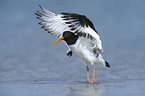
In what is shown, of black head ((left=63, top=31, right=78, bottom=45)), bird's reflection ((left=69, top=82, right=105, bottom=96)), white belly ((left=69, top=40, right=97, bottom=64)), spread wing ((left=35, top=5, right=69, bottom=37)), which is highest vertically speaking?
spread wing ((left=35, top=5, right=69, bottom=37))

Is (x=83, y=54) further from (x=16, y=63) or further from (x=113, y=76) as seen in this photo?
(x=16, y=63)

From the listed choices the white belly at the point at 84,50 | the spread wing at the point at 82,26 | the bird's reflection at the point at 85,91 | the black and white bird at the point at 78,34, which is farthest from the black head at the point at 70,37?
the bird's reflection at the point at 85,91

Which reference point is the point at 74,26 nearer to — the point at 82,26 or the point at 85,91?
the point at 82,26

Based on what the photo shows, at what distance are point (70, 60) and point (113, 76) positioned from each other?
402 cm

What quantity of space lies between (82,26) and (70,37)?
923 millimetres

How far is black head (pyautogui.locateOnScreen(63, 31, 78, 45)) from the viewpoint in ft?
29.6

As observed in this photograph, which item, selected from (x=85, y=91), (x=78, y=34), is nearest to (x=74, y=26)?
(x=78, y=34)

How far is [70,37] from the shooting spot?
29.8 ft

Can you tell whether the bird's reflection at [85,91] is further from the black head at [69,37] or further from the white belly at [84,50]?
the black head at [69,37]

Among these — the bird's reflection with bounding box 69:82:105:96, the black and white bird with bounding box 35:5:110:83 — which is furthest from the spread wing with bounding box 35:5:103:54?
the bird's reflection with bounding box 69:82:105:96

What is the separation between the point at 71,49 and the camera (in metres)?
9.20

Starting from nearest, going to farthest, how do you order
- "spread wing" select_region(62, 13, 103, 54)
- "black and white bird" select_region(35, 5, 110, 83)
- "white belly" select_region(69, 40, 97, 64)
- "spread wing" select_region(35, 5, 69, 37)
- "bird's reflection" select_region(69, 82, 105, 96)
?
"bird's reflection" select_region(69, 82, 105, 96)
"spread wing" select_region(62, 13, 103, 54)
"black and white bird" select_region(35, 5, 110, 83)
"white belly" select_region(69, 40, 97, 64)
"spread wing" select_region(35, 5, 69, 37)

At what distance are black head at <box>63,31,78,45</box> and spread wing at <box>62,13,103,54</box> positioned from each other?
0.43 meters

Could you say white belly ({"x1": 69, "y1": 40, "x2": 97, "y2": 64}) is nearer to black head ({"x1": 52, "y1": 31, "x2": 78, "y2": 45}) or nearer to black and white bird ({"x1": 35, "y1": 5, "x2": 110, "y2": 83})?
black and white bird ({"x1": 35, "y1": 5, "x2": 110, "y2": 83})
